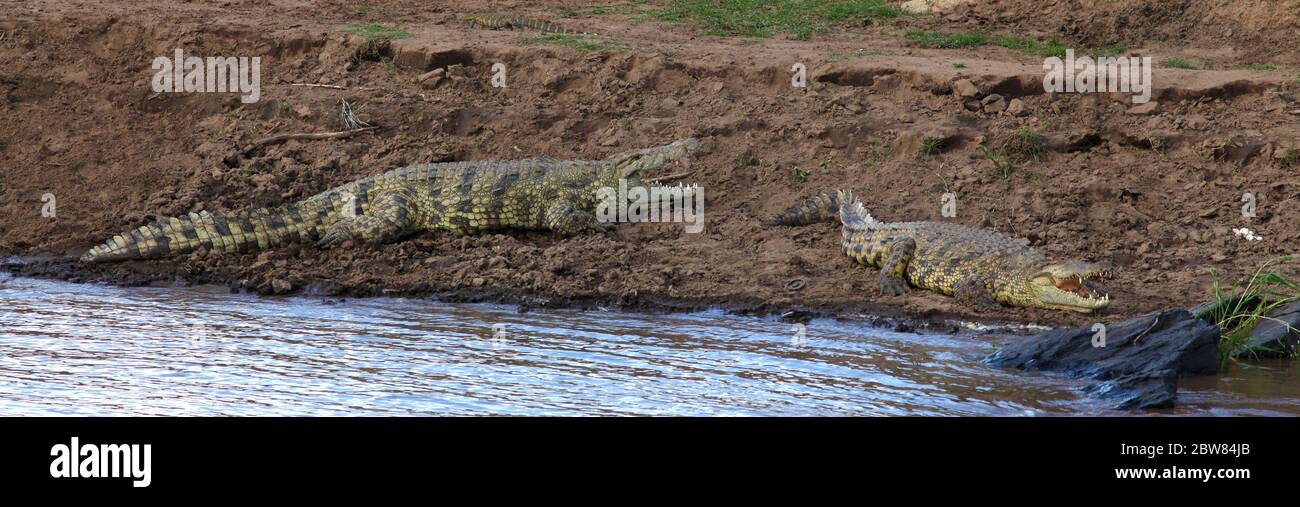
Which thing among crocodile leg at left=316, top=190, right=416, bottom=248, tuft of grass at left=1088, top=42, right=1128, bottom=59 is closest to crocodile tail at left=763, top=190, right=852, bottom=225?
crocodile leg at left=316, top=190, right=416, bottom=248

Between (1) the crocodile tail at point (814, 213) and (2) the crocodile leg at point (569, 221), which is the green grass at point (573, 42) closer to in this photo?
(2) the crocodile leg at point (569, 221)

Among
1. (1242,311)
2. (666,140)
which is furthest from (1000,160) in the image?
(1242,311)

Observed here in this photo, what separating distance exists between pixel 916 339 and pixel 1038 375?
96 cm

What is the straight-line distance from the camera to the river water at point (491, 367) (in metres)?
6.20

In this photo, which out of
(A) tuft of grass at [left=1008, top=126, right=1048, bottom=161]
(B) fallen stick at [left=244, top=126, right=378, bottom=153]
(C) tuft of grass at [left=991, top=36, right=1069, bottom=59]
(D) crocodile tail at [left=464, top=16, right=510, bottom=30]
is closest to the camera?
(A) tuft of grass at [left=1008, top=126, right=1048, bottom=161]

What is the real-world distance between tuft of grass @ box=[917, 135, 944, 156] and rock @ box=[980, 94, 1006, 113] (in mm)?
683

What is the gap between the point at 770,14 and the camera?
1378cm

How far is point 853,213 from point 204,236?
446cm

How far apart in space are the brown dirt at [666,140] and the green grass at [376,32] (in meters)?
0.23

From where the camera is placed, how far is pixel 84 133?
11656 mm

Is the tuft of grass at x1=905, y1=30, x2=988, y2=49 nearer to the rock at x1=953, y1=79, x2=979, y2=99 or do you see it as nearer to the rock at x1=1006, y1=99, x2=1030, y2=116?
the rock at x1=953, y1=79, x2=979, y2=99

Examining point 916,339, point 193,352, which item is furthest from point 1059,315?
point 193,352

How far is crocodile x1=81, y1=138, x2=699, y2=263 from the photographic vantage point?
9.50 meters

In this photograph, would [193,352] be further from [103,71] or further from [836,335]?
[103,71]
